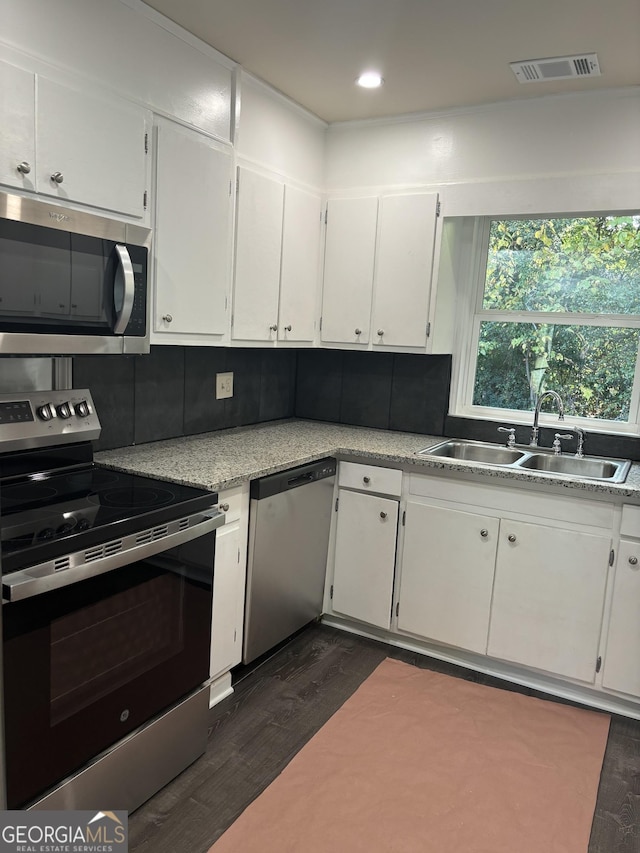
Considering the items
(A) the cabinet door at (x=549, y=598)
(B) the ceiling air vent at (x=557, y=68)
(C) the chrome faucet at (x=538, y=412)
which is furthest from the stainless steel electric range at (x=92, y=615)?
(B) the ceiling air vent at (x=557, y=68)

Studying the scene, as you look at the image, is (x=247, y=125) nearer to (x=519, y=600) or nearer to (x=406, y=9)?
(x=406, y=9)

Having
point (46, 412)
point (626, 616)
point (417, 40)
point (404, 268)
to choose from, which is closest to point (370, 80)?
point (417, 40)

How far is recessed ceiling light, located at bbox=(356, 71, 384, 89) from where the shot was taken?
2511 mm

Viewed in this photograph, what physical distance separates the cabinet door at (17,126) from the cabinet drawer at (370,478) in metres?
1.70

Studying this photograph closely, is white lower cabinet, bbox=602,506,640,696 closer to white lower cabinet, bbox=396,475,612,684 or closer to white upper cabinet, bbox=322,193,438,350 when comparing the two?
white lower cabinet, bbox=396,475,612,684

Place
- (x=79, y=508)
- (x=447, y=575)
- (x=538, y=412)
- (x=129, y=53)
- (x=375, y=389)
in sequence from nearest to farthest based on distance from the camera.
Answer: (x=79, y=508)
(x=129, y=53)
(x=447, y=575)
(x=538, y=412)
(x=375, y=389)

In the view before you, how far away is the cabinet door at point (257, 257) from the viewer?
263cm

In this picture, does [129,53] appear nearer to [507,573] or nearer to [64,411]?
[64,411]

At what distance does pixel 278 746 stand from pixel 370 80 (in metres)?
2.52

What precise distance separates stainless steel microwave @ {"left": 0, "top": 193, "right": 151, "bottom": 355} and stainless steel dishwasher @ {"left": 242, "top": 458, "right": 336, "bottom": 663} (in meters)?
0.79

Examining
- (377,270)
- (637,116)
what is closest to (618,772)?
(377,270)

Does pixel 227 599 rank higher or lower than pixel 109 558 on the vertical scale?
lower

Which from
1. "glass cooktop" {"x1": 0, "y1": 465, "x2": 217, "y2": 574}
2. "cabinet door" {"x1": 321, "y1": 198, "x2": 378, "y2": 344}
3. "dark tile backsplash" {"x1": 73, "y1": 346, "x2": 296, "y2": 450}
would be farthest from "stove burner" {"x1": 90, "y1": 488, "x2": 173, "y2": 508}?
"cabinet door" {"x1": 321, "y1": 198, "x2": 378, "y2": 344}

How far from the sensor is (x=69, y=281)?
1.78m
